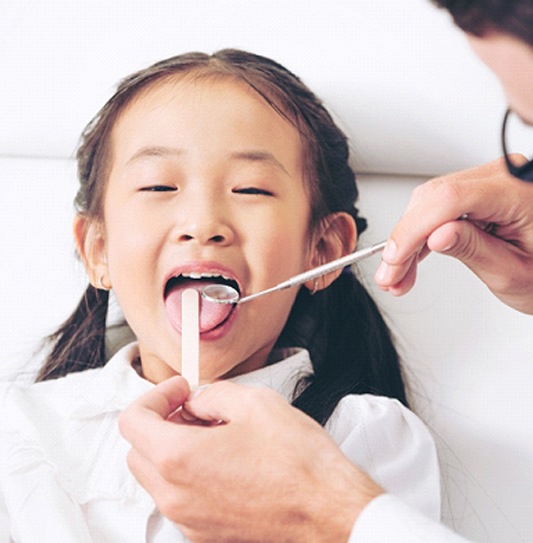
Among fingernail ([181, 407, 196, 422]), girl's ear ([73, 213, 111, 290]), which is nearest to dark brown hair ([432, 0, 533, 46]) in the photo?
fingernail ([181, 407, 196, 422])

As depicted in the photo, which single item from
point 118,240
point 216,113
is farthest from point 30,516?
point 216,113

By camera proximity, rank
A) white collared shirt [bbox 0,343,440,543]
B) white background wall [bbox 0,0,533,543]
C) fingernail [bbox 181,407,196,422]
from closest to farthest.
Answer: fingernail [bbox 181,407,196,422], white collared shirt [bbox 0,343,440,543], white background wall [bbox 0,0,533,543]

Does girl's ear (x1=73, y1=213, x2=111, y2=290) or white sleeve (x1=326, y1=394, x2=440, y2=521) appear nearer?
white sleeve (x1=326, y1=394, x2=440, y2=521)

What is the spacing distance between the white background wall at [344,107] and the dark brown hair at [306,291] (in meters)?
0.06

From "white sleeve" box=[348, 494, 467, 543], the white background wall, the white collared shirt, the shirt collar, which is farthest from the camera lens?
the white background wall

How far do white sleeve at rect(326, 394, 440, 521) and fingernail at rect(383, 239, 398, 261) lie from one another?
0.90ft

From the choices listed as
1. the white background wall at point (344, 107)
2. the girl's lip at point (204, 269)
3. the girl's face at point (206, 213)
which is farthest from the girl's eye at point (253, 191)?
the white background wall at point (344, 107)

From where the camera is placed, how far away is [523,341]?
1.49 m

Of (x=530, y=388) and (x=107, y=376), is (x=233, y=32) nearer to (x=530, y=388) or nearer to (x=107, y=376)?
(x=107, y=376)

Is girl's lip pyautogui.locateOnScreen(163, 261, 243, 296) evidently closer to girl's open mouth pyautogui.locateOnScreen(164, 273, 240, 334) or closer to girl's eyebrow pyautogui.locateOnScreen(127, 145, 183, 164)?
girl's open mouth pyautogui.locateOnScreen(164, 273, 240, 334)

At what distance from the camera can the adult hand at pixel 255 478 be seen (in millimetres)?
876

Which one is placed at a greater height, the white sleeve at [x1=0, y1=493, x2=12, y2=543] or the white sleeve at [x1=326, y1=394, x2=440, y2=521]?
the white sleeve at [x1=326, y1=394, x2=440, y2=521]

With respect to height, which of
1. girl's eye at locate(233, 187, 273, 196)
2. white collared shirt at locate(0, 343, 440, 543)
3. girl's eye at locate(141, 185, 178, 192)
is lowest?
white collared shirt at locate(0, 343, 440, 543)

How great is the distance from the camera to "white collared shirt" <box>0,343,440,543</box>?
1153 millimetres
